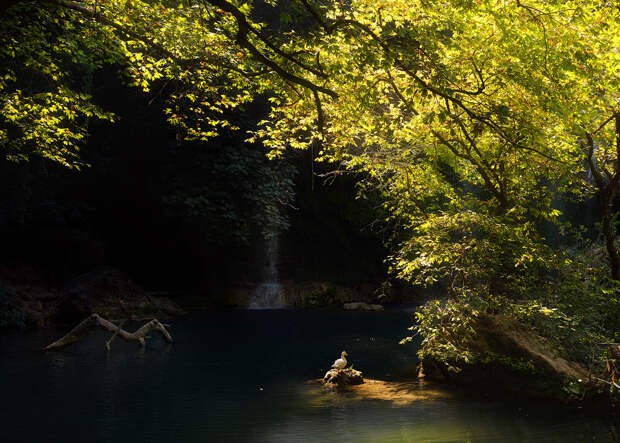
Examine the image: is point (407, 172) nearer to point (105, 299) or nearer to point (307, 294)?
point (105, 299)

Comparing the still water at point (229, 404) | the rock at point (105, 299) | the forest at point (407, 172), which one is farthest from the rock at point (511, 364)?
the rock at point (105, 299)

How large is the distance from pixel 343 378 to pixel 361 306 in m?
17.7

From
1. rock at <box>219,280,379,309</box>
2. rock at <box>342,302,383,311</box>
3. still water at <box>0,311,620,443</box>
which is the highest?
rock at <box>219,280,379,309</box>

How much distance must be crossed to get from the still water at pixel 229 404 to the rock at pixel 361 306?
12210 mm

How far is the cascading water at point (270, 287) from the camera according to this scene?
29.1m

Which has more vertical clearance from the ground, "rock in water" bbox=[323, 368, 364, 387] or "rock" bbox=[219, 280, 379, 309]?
"rock" bbox=[219, 280, 379, 309]

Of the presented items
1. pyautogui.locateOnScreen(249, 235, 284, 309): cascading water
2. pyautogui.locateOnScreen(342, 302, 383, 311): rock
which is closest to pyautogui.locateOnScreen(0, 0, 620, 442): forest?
pyautogui.locateOnScreen(342, 302, 383, 311): rock

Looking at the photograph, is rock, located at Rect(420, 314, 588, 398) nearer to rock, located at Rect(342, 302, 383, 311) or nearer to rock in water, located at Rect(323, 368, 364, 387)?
rock in water, located at Rect(323, 368, 364, 387)

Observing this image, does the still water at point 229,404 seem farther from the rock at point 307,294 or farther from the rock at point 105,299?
the rock at point 307,294

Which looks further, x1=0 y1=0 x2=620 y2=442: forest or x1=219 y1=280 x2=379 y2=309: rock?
x1=219 y1=280 x2=379 y2=309: rock

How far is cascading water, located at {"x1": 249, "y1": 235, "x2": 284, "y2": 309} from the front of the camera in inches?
A: 1148

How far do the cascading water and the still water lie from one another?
13.3 metres

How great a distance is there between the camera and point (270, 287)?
2995cm

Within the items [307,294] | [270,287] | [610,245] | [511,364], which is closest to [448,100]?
[511,364]
